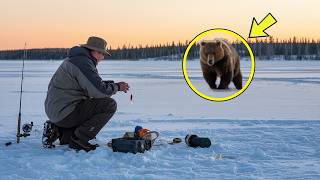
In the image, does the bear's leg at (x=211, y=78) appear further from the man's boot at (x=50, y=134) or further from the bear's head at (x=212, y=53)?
the man's boot at (x=50, y=134)

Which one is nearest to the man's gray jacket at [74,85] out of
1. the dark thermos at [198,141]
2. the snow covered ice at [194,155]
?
the snow covered ice at [194,155]

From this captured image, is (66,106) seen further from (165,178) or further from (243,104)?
(243,104)

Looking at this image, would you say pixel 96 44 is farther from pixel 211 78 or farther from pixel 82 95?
pixel 211 78

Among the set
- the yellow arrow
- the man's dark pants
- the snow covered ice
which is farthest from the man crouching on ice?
the yellow arrow

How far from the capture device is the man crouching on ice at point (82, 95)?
475cm

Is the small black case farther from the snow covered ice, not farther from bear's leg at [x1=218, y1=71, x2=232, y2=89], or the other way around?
bear's leg at [x1=218, y1=71, x2=232, y2=89]

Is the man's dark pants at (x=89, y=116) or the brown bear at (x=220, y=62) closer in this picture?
the brown bear at (x=220, y=62)

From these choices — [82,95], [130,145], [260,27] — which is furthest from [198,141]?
[260,27]

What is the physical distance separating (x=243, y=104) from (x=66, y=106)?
23.4 feet

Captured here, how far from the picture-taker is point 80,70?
472cm

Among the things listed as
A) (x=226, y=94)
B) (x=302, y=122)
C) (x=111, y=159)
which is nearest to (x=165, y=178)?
(x=111, y=159)

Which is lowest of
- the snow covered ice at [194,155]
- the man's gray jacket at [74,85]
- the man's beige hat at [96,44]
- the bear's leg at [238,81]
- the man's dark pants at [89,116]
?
the snow covered ice at [194,155]

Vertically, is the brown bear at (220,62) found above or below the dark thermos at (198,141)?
above

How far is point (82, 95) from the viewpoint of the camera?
16.4ft
